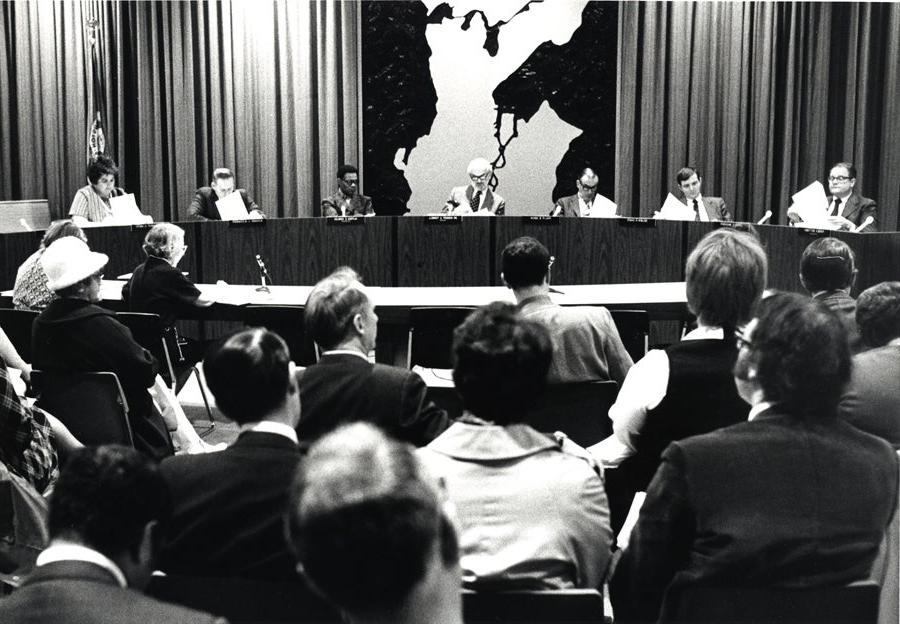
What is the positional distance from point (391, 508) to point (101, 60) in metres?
9.14

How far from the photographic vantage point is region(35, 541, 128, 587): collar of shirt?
1.41 m

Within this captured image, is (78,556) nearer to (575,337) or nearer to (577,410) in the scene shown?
(577,410)

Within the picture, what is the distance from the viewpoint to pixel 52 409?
346 centimetres

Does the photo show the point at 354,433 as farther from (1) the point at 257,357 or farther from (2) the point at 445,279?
(2) the point at 445,279

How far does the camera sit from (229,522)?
184cm

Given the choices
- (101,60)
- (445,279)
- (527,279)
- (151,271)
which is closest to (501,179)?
(445,279)

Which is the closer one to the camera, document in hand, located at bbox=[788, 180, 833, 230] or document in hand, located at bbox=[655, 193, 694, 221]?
document in hand, located at bbox=[788, 180, 833, 230]

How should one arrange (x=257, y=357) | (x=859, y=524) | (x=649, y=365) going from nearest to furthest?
(x=859, y=524) < (x=257, y=357) < (x=649, y=365)

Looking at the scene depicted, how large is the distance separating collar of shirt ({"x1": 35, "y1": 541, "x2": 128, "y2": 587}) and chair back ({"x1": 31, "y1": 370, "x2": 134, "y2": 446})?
6.60 ft

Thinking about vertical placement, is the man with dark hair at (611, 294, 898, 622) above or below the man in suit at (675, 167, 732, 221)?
below

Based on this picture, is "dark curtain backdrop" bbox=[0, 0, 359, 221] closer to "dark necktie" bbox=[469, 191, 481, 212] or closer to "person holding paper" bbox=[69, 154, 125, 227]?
"person holding paper" bbox=[69, 154, 125, 227]

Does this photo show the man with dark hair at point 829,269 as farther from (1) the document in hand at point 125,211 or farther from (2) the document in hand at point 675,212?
(1) the document in hand at point 125,211

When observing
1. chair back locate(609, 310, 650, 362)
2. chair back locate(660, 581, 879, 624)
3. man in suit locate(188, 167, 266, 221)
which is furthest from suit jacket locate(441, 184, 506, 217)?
chair back locate(660, 581, 879, 624)

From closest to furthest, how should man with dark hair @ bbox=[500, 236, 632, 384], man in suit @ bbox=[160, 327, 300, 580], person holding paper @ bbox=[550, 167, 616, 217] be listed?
man in suit @ bbox=[160, 327, 300, 580]
man with dark hair @ bbox=[500, 236, 632, 384]
person holding paper @ bbox=[550, 167, 616, 217]
